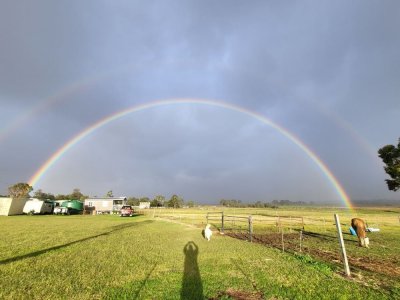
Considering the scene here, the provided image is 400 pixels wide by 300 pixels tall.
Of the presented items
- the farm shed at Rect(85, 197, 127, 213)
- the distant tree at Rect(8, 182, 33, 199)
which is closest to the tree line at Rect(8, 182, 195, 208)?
the distant tree at Rect(8, 182, 33, 199)

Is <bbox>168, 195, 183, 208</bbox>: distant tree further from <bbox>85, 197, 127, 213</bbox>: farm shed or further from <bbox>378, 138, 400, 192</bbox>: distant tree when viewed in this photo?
<bbox>378, 138, 400, 192</bbox>: distant tree

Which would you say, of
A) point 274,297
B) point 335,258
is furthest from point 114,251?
point 335,258

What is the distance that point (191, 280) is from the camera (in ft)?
28.7

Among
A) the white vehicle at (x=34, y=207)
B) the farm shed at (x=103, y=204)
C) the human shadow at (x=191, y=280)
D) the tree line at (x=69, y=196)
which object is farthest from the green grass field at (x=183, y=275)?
the tree line at (x=69, y=196)

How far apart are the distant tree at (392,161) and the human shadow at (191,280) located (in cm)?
6388

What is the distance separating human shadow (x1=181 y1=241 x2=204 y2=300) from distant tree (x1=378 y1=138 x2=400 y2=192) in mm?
63879

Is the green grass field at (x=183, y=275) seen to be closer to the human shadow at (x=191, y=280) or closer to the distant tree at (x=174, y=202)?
the human shadow at (x=191, y=280)

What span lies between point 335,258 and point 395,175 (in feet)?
197

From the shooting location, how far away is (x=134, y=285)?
8148mm

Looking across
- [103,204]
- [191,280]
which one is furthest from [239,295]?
[103,204]

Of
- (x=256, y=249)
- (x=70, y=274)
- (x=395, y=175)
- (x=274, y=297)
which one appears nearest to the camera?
(x=274, y=297)

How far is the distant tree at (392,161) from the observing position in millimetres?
59344

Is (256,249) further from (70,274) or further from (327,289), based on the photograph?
(70,274)

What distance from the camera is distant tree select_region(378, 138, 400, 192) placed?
59344mm
